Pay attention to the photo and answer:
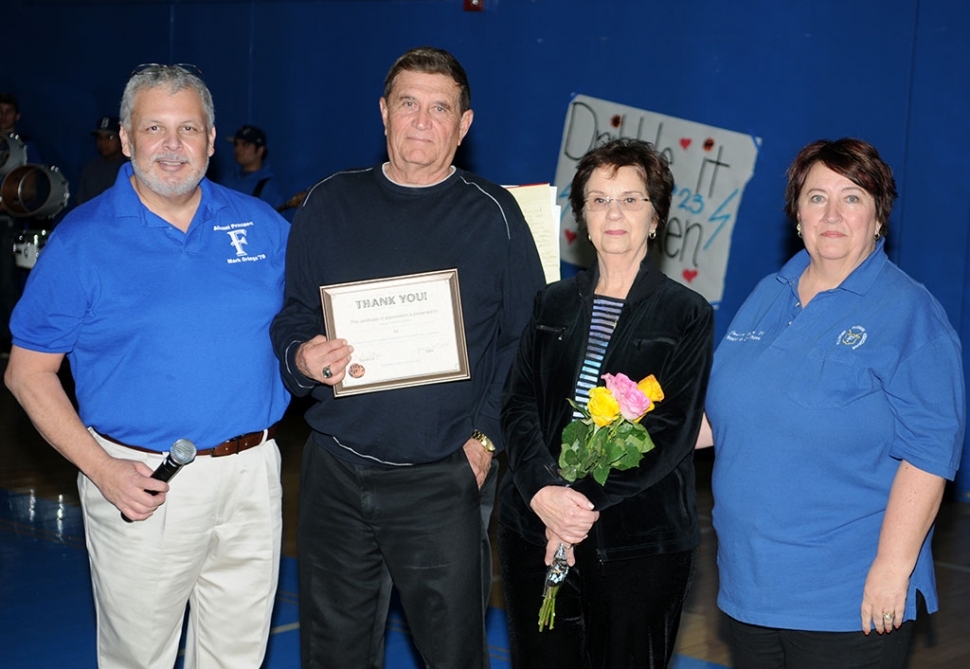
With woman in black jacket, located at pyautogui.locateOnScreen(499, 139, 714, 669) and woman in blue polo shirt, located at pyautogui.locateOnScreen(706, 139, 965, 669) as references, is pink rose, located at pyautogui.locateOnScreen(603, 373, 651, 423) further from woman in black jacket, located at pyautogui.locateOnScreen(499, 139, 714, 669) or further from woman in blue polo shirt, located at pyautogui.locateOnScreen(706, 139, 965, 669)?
woman in blue polo shirt, located at pyautogui.locateOnScreen(706, 139, 965, 669)

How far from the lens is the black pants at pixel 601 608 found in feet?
8.71

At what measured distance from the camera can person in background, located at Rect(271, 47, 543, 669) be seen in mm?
2957

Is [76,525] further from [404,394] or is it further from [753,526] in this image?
[753,526]

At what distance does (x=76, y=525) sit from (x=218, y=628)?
139 inches

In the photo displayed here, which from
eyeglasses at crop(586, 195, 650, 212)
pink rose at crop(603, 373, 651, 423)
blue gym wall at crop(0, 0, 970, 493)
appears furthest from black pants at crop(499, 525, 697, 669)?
blue gym wall at crop(0, 0, 970, 493)

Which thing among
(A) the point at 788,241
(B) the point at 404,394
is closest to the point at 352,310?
(B) the point at 404,394

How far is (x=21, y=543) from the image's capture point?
19.2 feet

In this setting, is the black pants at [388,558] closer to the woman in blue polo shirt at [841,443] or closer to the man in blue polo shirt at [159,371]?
the man in blue polo shirt at [159,371]

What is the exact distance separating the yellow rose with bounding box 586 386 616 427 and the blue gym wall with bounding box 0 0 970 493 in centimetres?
519

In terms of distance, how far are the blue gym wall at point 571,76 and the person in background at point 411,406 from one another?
15.7ft

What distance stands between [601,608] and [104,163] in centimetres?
904

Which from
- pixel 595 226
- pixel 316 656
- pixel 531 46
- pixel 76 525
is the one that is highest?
pixel 531 46

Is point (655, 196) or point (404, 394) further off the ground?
point (655, 196)

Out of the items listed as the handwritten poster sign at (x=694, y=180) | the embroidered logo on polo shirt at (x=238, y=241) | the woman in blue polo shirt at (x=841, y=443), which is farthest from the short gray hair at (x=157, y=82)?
the handwritten poster sign at (x=694, y=180)
